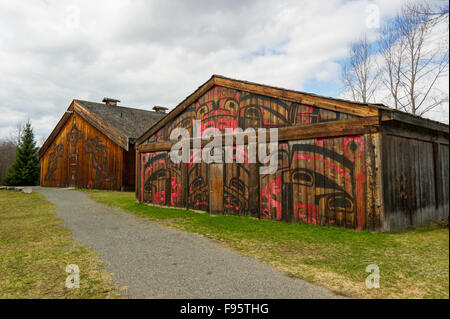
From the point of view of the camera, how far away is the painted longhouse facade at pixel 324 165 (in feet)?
23.5

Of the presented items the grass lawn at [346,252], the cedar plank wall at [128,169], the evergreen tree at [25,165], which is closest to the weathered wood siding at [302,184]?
the grass lawn at [346,252]

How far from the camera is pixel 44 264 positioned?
5.13 meters

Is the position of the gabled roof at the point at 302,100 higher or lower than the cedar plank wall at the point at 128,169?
higher

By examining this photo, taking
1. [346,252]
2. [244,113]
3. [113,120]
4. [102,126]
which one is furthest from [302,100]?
[113,120]

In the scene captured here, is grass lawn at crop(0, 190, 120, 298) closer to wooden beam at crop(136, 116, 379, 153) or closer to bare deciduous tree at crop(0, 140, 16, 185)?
wooden beam at crop(136, 116, 379, 153)

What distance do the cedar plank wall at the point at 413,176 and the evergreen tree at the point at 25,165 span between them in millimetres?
33459

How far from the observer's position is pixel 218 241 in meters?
6.73

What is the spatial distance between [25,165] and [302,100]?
31.9 m

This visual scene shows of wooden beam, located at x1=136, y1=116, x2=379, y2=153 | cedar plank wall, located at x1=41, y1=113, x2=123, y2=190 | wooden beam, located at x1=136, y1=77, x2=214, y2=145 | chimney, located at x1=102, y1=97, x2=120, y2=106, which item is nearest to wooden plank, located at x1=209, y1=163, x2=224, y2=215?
wooden beam, located at x1=136, y1=116, x2=379, y2=153

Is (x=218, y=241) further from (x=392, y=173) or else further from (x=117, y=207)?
(x=117, y=207)

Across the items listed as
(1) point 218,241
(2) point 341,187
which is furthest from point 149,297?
(2) point 341,187

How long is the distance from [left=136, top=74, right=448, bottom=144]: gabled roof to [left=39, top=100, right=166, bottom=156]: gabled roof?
33.8 feet

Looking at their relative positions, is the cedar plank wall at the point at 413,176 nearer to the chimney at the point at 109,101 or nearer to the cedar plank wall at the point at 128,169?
the cedar plank wall at the point at 128,169
